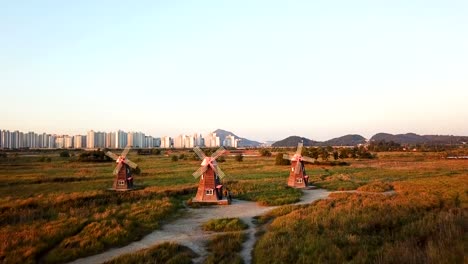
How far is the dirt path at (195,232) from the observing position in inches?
703

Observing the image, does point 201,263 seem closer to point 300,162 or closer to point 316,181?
point 300,162

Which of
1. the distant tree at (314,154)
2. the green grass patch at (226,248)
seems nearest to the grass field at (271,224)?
the green grass patch at (226,248)

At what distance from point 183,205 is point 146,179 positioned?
760 inches

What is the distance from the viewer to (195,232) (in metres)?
22.5

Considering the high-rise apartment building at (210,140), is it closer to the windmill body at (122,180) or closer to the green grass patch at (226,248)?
the windmill body at (122,180)

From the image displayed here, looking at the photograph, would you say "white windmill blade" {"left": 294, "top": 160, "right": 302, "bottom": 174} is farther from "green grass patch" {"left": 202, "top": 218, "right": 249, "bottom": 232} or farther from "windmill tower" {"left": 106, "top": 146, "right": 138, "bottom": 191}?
"green grass patch" {"left": 202, "top": 218, "right": 249, "bottom": 232}

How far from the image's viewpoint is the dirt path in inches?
703

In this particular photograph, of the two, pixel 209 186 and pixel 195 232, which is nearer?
pixel 195 232

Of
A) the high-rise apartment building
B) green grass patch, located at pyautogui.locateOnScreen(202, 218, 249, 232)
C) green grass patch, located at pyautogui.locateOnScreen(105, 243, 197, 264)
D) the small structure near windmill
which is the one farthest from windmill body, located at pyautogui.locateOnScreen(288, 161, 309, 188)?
the high-rise apartment building

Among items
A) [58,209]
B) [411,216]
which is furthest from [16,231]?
[411,216]

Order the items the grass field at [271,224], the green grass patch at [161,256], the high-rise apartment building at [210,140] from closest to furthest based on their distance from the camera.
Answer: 1. the grass field at [271,224]
2. the green grass patch at [161,256]
3. the high-rise apartment building at [210,140]

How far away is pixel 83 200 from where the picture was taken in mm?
32750

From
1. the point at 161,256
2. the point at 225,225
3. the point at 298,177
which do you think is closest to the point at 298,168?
the point at 298,177

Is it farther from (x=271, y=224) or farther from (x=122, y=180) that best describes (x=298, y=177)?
(x=271, y=224)
